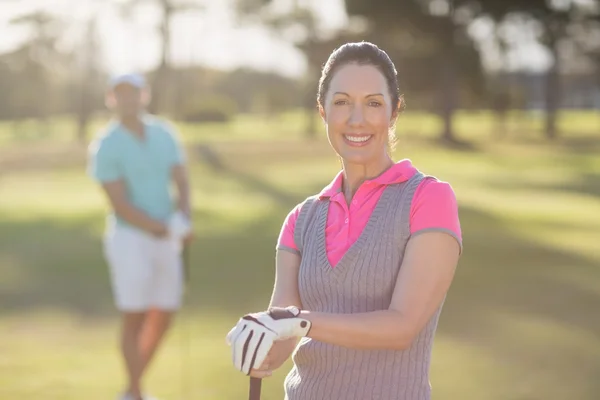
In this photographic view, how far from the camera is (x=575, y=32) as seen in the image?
158ft

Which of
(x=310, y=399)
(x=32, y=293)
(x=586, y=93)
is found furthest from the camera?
(x=586, y=93)

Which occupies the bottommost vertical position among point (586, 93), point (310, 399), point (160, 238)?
point (586, 93)

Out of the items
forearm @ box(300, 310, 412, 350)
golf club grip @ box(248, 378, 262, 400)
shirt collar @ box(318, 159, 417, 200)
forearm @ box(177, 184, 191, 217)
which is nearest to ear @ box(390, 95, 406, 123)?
shirt collar @ box(318, 159, 417, 200)

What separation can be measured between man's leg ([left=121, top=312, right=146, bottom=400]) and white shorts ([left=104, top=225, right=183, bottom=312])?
0.08m

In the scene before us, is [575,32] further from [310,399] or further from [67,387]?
[310,399]

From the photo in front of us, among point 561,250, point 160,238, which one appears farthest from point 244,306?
point 561,250

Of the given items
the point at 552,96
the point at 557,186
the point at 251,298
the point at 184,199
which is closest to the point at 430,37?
the point at 552,96

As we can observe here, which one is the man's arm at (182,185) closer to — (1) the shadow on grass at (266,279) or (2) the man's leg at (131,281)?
(2) the man's leg at (131,281)

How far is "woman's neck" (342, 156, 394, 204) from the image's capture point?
257 centimetres

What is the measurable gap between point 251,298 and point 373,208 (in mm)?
7777

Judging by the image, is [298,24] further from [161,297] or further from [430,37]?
[161,297]

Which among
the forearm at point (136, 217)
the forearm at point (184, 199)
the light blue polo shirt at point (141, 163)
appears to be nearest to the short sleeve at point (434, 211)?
the forearm at point (136, 217)

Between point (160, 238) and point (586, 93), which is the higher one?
point (160, 238)

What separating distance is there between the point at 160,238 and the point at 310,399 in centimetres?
392
